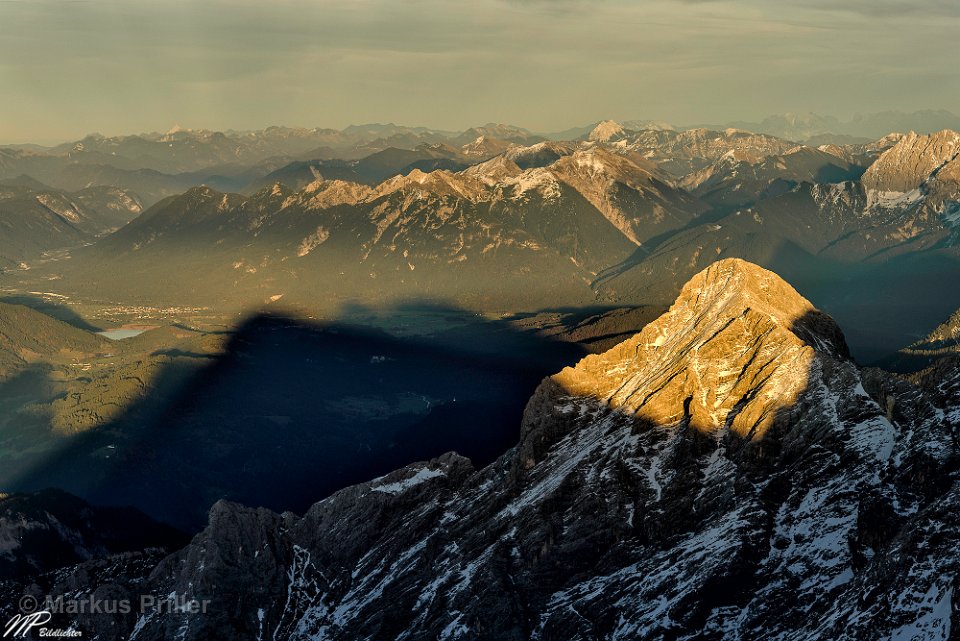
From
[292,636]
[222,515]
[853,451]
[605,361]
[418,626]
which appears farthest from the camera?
→ [605,361]

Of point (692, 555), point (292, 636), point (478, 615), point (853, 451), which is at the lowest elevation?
point (292, 636)

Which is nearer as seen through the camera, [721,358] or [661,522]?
[661,522]

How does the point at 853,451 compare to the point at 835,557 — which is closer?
the point at 835,557

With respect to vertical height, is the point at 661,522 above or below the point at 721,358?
below

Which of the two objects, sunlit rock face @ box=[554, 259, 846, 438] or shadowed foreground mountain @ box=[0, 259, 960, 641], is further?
sunlit rock face @ box=[554, 259, 846, 438]

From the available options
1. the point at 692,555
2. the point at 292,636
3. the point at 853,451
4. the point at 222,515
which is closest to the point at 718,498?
the point at 692,555

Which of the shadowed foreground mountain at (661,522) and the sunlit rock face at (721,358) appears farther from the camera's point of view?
the sunlit rock face at (721,358)

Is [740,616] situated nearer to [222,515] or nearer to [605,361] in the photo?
[605,361]

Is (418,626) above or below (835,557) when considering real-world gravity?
below
